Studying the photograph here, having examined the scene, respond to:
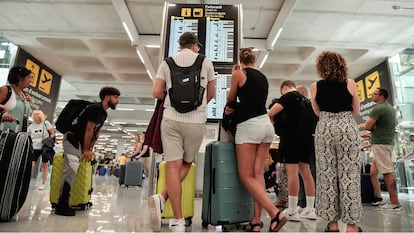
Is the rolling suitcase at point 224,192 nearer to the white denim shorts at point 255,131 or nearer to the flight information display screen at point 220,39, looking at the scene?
the white denim shorts at point 255,131

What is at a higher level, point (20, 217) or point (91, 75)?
point (91, 75)

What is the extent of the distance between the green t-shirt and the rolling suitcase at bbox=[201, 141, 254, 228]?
270cm

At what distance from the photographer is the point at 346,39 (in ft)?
26.5

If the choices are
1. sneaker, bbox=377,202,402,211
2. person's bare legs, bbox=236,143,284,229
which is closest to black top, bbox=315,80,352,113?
person's bare legs, bbox=236,143,284,229

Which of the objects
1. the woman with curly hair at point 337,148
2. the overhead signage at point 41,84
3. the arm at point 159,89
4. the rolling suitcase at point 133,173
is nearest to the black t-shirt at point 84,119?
the arm at point 159,89

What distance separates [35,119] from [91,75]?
6.87 metres

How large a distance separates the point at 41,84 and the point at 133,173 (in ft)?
18.1

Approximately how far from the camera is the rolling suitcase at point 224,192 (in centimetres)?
227

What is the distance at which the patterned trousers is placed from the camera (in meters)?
2.04

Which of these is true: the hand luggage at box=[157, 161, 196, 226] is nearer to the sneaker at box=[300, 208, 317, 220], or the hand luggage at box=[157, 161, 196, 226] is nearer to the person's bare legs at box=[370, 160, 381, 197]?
the sneaker at box=[300, 208, 317, 220]

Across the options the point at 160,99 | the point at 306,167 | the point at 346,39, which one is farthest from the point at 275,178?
the point at 160,99

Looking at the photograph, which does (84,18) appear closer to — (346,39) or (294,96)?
(294,96)

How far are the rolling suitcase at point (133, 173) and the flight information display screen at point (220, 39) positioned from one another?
14.7 feet

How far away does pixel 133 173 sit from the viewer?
773 centimetres
